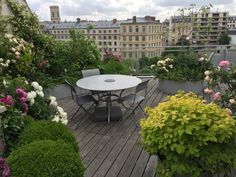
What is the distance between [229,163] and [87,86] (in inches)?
96.4

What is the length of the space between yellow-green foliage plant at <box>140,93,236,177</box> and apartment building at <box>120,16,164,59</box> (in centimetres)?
498

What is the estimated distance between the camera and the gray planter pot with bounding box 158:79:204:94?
16.7 feet

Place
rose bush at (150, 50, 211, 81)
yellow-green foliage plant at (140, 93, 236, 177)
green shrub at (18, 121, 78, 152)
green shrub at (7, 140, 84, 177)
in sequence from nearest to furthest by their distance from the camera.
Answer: green shrub at (7, 140, 84, 177) → yellow-green foliage plant at (140, 93, 236, 177) → green shrub at (18, 121, 78, 152) → rose bush at (150, 50, 211, 81)

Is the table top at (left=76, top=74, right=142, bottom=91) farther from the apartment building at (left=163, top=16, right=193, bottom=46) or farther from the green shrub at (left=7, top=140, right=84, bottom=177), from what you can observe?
the apartment building at (left=163, top=16, right=193, bottom=46)

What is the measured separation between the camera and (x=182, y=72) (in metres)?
5.14

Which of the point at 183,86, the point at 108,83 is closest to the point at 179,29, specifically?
the point at 183,86

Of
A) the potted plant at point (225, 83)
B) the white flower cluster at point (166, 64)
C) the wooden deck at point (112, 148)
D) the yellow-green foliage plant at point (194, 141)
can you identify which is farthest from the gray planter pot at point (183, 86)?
the yellow-green foliage plant at point (194, 141)

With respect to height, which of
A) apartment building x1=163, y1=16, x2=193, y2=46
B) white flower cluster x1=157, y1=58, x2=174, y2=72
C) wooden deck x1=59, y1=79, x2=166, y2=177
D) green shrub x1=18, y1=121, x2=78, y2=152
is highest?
apartment building x1=163, y1=16, x2=193, y2=46

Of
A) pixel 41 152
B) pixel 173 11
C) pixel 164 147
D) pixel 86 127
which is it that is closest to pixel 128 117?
pixel 86 127

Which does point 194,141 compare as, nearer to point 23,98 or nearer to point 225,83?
point 225,83

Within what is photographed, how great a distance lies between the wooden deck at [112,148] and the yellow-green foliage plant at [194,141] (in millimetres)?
430

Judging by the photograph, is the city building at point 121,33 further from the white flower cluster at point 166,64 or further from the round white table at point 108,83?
the round white table at point 108,83

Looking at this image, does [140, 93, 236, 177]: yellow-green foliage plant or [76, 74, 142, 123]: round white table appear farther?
[76, 74, 142, 123]: round white table

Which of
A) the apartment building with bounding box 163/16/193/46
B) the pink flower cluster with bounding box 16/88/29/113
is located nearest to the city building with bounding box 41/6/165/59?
the apartment building with bounding box 163/16/193/46
